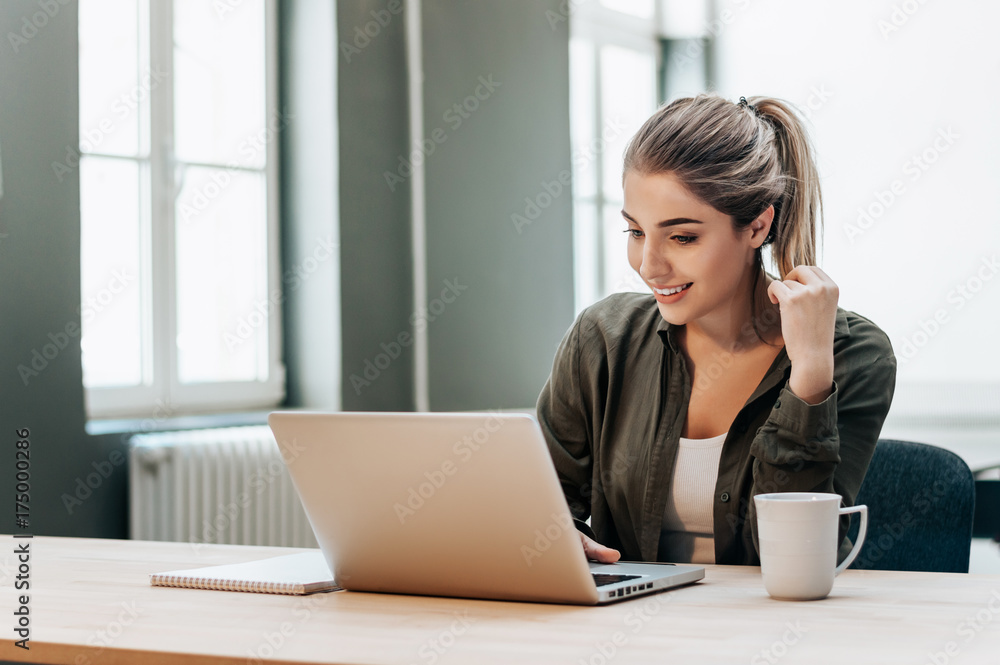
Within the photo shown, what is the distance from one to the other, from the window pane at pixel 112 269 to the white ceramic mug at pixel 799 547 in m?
2.23

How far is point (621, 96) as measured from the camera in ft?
15.9

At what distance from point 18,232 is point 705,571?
1.99 meters

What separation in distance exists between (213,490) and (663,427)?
5.70 feet

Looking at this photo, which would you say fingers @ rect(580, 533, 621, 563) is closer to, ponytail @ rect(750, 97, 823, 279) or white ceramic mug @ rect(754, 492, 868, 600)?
white ceramic mug @ rect(754, 492, 868, 600)

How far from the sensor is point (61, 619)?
1075 mm

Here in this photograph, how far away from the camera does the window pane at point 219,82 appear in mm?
3236

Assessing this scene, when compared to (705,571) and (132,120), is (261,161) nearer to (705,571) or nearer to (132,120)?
(132,120)

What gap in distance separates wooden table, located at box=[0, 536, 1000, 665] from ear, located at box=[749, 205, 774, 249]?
60cm

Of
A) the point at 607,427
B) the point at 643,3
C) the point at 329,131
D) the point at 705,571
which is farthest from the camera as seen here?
the point at 643,3

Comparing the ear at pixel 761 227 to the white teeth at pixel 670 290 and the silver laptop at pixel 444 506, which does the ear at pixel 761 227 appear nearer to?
the white teeth at pixel 670 290

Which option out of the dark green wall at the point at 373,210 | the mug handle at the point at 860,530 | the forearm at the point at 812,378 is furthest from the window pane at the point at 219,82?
the mug handle at the point at 860,530

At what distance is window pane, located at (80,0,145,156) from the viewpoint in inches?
116

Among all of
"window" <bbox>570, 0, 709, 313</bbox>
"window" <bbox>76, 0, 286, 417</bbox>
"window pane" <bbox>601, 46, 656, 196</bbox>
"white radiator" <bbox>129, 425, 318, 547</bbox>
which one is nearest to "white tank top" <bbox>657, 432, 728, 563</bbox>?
"white radiator" <bbox>129, 425, 318, 547</bbox>

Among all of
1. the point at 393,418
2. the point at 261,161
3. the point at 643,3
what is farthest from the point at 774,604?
the point at 643,3
